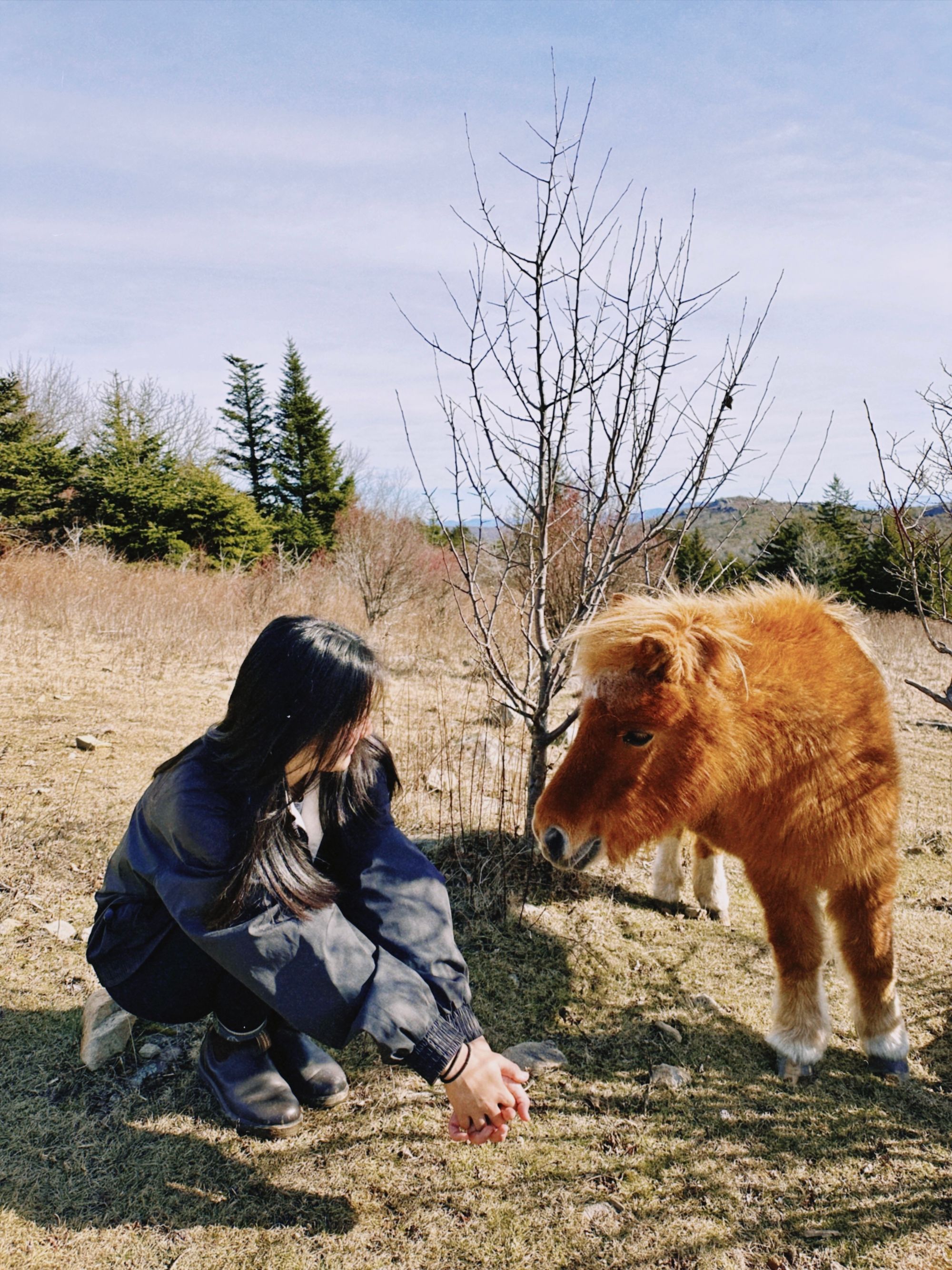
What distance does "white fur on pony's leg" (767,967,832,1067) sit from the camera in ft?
8.58

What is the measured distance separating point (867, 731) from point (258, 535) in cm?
2052

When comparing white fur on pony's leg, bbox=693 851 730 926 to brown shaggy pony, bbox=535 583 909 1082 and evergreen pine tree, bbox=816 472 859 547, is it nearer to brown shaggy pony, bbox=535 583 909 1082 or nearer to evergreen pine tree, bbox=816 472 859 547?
brown shaggy pony, bbox=535 583 909 1082

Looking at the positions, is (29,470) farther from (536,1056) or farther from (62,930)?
(536,1056)

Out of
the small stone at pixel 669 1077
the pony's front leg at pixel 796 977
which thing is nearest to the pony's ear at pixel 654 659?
the pony's front leg at pixel 796 977

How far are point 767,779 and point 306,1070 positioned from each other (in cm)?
175

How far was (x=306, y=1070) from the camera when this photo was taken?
2.35m

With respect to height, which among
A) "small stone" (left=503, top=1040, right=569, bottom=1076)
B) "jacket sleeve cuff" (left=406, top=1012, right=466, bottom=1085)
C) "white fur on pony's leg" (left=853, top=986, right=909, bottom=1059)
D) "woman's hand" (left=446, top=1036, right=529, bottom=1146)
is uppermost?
"jacket sleeve cuff" (left=406, top=1012, right=466, bottom=1085)

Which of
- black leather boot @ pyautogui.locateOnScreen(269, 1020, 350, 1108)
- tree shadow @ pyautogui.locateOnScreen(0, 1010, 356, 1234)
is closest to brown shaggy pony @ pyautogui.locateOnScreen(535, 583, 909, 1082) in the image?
black leather boot @ pyautogui.locateOnScreen(269, 1020, 350, 1108)

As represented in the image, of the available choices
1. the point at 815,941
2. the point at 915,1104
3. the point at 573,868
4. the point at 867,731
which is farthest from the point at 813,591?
the point at 915,1104

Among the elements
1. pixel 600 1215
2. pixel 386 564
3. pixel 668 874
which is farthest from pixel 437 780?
pixel 386 564

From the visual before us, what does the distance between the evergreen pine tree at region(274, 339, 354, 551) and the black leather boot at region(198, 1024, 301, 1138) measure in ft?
72.3

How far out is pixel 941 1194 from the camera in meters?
2.10

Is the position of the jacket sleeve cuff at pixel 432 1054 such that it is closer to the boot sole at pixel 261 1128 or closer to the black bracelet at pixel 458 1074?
the black bracelet at pixel 458 1074

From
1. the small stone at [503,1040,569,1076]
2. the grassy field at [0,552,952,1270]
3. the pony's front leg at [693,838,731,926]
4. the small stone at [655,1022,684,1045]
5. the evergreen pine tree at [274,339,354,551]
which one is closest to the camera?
the grassy field at [0,552,952,1270]
